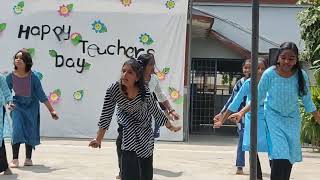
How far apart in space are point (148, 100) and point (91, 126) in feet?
27.8

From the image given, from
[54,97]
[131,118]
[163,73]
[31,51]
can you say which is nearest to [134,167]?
[131,118]

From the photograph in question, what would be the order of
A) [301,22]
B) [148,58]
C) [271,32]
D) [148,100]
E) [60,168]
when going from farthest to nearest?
1. [271,32]
2. [301,22]
3. [60,168]
4. [148,58]
5. [148,100]

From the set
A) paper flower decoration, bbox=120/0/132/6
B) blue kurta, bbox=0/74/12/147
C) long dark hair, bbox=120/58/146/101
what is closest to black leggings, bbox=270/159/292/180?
long dark hair, bbox=120/58/146/101

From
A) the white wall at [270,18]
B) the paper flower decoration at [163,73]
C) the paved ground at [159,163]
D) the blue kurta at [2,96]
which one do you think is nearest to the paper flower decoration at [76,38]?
A: the paper flower decoration at [163,73]

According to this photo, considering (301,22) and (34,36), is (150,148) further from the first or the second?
(301,22)

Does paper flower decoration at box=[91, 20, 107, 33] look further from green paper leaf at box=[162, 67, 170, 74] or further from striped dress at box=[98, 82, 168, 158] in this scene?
striped dress at box=[98, 82, 168, 158]

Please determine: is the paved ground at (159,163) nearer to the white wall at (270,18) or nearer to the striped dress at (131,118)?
the striped dress at (131,118)

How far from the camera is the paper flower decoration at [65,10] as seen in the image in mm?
13930

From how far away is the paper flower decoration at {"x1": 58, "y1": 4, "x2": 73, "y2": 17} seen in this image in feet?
45.7

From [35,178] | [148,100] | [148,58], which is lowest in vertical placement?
[35,178]

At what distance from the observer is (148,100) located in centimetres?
565

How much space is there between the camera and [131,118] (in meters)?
5.60

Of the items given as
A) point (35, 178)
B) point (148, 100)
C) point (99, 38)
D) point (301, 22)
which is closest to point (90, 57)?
point (99, 38)

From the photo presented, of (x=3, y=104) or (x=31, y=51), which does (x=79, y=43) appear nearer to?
(x=31, y=51)
